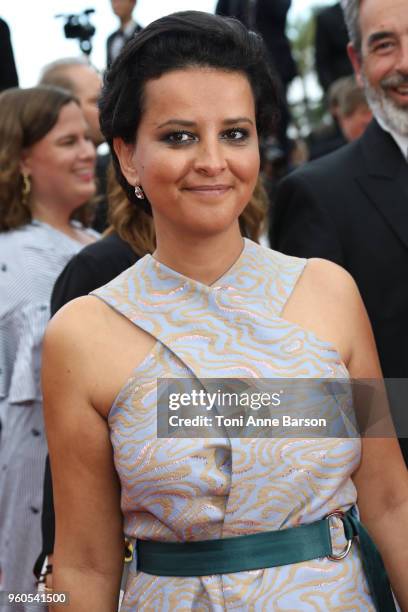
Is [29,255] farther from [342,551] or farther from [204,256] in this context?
[342,551]

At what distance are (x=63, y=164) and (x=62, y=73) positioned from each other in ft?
4.29

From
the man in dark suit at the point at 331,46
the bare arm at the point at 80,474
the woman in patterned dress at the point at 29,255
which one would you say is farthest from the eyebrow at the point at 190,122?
the man in dark suit at the point at 331,46

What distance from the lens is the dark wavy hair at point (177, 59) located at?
2.42 meters

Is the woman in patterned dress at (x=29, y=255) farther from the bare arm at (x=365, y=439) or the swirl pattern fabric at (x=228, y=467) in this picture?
the bare arm at (x=365, y=439)

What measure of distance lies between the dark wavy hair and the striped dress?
1.52 metres

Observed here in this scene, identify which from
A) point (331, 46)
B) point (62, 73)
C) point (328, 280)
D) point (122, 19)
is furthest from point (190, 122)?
point (331, 46)

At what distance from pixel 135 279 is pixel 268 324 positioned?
0.36 metres

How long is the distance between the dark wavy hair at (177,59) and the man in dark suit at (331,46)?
18.2 ft

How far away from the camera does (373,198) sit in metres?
3.31

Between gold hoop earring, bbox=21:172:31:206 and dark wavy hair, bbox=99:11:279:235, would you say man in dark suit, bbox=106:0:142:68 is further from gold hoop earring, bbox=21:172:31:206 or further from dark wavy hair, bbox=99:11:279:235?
dark wavy hair, bbox=99:11:279:235

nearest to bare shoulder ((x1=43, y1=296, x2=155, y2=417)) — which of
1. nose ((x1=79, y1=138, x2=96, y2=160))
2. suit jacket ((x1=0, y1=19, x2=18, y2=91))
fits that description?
nose ((x1=79, y1=138, x2=96, y2=160))

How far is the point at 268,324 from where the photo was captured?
94.2 inches

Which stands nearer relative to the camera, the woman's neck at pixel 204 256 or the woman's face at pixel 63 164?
the woman's neck at pixel 204 256

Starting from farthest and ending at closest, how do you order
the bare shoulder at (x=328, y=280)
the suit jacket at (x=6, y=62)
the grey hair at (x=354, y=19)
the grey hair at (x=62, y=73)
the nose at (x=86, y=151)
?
the suit jacket at (x=6, y=62), the grey hair at (x=62, y=73), the nose at (x=86, y=151), the grey hair at (x=354, y=19), the bare shoulder at (x=328, y=280)
